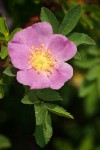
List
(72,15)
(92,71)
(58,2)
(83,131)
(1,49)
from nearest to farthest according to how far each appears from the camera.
→ (1,49) → (72,15) → (58,2) → (92,71) → (83,131)

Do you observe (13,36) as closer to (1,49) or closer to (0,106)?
(1,49)

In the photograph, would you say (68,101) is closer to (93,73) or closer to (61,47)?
(93,73)

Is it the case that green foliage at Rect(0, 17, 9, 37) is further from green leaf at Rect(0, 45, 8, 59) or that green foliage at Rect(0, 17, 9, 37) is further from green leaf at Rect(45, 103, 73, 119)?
green leaf at Rect(45, 103, 73, 119)

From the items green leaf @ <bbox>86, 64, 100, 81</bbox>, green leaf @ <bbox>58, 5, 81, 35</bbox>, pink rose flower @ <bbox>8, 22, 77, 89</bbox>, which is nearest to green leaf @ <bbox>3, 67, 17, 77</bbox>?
pink rose flower @ <bbox>8, 22, 77, 89</bbox>

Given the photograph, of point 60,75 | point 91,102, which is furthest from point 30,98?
point 91,102

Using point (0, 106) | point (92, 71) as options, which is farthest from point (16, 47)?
point (0, 106)

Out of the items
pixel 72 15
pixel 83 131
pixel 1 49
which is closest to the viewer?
pixel 1 49
